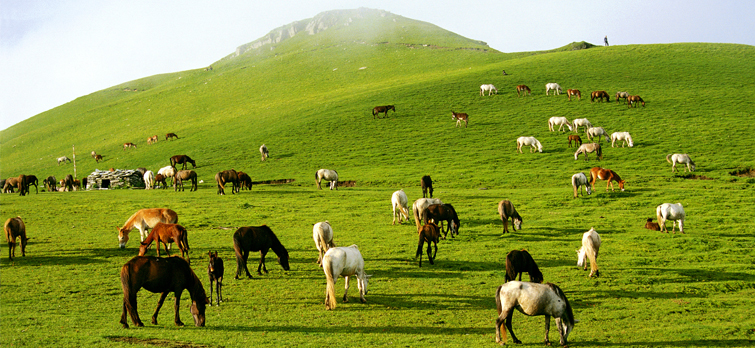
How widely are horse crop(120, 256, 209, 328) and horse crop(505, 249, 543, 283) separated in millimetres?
7608

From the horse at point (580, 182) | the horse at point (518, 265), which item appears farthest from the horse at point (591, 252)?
the horse at point (580, 182)

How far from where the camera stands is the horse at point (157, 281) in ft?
35.1

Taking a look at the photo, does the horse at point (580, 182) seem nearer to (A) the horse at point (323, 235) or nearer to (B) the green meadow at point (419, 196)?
(B) the green meadow at point (419, 196)

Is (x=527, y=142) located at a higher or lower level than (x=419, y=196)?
higher

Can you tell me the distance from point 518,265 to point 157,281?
887 centimetres

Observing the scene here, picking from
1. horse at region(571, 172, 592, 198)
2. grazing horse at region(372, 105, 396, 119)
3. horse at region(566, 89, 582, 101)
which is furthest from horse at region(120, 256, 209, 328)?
horse at region(566, 89, 582, 101)

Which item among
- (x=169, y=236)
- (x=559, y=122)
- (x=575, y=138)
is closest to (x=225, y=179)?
(x=169, y=236)

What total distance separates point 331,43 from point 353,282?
11438cm

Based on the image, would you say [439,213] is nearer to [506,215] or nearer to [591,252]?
[506,215]

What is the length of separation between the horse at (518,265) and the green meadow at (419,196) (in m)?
0.92

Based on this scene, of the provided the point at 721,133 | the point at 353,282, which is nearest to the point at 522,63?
the point at 721,133

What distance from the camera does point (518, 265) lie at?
537 inches

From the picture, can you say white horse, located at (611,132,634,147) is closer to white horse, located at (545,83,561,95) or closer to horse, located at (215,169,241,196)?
white horse, located at (545,83,561,95)

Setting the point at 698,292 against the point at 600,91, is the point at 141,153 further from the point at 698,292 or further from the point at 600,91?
the point at 698,292
